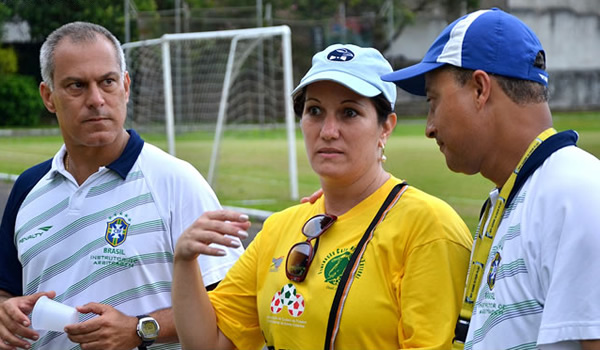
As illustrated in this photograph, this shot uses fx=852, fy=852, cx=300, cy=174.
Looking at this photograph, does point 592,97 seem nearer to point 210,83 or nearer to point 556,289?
point 210,83

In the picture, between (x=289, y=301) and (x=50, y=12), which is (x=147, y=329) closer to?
(x=289, y=301)

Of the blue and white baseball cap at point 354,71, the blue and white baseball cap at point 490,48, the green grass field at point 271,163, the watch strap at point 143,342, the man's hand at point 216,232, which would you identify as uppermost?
the blue and white baseball cap at point 490,48

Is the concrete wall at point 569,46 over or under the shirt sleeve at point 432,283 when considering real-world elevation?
under

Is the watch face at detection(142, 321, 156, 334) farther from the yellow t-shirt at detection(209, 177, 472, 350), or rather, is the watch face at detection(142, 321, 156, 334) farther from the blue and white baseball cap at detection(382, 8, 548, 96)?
the blue and white baseball cap at detection(382, 8, 548, 96)

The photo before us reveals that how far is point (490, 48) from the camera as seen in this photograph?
2.24m

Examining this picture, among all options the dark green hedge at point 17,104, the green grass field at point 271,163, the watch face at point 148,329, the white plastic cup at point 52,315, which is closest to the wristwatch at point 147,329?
the watch face at point 148,329

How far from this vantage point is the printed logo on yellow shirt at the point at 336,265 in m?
2.48

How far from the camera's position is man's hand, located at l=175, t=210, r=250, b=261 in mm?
2449

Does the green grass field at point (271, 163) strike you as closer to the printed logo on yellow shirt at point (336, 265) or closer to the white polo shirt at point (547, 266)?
the printed logo on yellow shirt at point (336, 265)

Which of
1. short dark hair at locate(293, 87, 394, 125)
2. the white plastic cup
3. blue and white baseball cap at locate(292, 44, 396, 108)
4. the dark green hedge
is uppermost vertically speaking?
blue and white baseball cap at locate(292, 44, 396, 108)

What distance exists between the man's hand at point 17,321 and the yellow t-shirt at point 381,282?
3.01ft

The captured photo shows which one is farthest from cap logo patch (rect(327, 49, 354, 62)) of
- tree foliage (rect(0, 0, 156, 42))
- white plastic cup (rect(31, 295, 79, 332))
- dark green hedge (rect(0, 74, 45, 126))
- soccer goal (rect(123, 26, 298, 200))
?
soccer goal (rect(123, 26, 298, 200))

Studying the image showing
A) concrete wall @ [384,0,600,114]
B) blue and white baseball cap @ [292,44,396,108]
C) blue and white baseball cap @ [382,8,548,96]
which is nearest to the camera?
blue and white baseball cap @ [382,8,548,96]

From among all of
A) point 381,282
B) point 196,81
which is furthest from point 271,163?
point 381,282
